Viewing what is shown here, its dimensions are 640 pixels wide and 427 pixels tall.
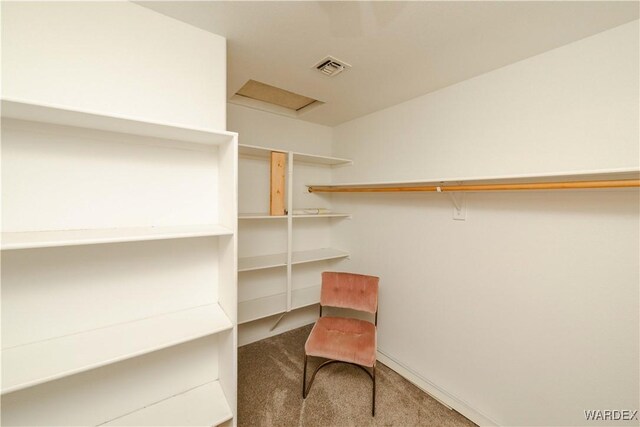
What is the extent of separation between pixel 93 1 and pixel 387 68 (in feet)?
5.12

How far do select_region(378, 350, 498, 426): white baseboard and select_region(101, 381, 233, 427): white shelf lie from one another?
57.4 inches

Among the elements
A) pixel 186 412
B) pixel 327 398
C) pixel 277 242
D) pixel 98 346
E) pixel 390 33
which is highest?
pixel 390 33

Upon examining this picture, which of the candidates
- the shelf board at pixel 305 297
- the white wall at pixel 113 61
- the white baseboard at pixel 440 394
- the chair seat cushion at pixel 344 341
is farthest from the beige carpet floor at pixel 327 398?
the white wall at pixel 113 61

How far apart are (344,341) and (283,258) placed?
0.91 meters

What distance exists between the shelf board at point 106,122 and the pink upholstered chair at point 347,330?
4.91 ft

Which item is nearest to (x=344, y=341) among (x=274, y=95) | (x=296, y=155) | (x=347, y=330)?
(x=347, y=330)

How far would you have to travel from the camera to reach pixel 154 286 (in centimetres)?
129

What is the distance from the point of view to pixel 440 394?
183 cm

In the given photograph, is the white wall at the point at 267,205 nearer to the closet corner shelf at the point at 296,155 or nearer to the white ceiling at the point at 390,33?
the closet corner shelf at the point at 296,155

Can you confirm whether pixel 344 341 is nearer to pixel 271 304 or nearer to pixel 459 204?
pixel 271 304

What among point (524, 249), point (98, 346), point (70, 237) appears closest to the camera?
point (70, 237)

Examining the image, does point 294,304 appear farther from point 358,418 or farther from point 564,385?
point 564,385

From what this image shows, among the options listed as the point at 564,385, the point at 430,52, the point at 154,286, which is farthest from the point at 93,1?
the point at 564,385

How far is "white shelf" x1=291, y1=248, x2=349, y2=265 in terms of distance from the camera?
93.8 inches
